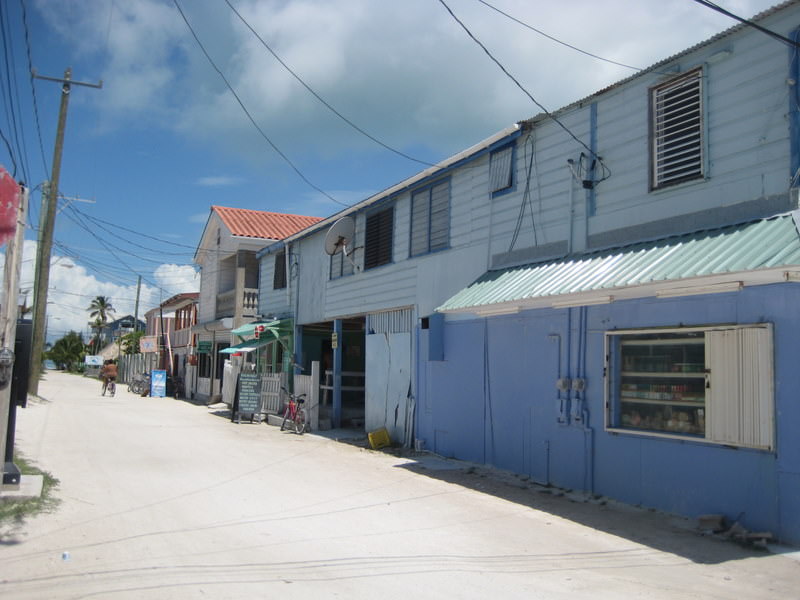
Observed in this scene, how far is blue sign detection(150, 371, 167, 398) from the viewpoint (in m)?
35.1

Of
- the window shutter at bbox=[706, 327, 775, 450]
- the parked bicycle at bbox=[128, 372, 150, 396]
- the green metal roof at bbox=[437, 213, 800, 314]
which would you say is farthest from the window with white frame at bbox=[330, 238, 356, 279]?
the parked bicycle at bbox=[128, 372, 150, 396]

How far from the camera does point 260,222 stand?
2897cm

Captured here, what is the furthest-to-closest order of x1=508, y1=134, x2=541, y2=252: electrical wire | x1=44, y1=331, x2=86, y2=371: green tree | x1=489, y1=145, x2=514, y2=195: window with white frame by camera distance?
x1=44, y1=331, x2=86, y2=371: green tree, x1=489, y1=145, x2=514, y2=195: window with white frame, x1=508, y1=134, x2=541, y2=252: electrical wire

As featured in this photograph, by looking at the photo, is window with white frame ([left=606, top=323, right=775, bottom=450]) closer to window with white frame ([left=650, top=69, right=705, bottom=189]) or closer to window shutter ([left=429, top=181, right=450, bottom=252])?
window with white frame ([left=650, top=69, right=705, bottom=189])

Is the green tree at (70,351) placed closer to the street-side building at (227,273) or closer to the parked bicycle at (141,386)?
the parked bicycle at (141,386)

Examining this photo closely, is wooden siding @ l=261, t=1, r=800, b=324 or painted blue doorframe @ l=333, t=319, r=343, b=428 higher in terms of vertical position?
wooden siding @ l=261, t=1, r=800, b=324

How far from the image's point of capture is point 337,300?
18.3 meters

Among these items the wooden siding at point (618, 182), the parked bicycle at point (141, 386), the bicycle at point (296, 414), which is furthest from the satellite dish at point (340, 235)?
the parked bicycle at point (141, 386)

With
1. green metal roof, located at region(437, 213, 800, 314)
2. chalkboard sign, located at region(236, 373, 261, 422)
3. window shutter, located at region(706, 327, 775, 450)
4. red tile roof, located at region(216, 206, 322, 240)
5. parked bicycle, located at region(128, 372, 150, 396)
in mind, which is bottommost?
parked bicycle, located at region(128, 372, 150, 396)

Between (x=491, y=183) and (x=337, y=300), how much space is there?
7.05 m

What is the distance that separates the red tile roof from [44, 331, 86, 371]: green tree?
219 feet

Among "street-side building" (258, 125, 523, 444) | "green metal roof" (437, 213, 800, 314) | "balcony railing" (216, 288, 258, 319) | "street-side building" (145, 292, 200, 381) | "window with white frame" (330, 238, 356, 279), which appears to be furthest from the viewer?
"street-side building" (145, 292, 200, 381)

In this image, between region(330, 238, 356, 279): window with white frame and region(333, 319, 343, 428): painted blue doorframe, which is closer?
region(330, 238, 356, 279): window with white frame

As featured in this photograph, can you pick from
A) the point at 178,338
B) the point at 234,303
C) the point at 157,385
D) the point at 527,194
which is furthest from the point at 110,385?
the point at 527,194
